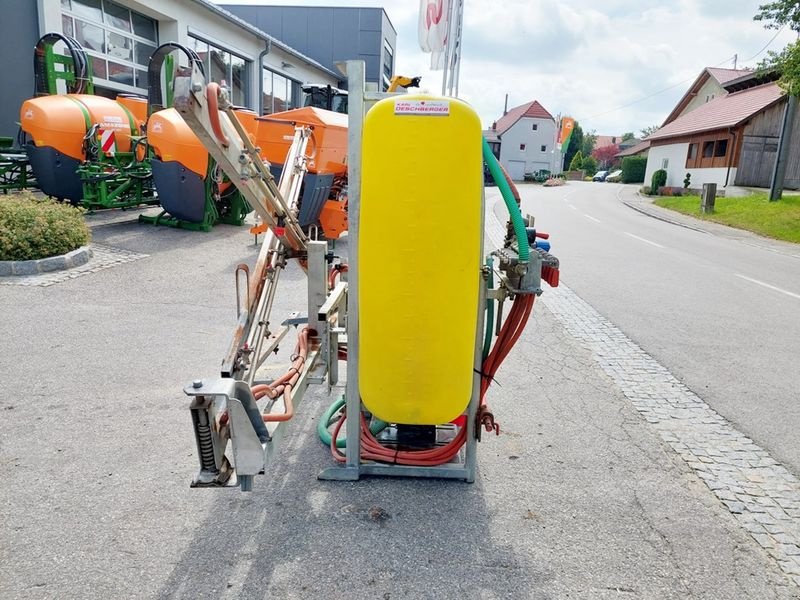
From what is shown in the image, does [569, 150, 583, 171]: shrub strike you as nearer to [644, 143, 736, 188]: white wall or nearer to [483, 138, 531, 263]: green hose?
[644, 143, 736, 188]: white wall

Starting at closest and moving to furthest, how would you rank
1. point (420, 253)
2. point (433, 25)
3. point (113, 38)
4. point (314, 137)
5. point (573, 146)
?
point (420, 253) < point (314, 137) < point (433, 25) < point (113, 38) < point (573, 146)

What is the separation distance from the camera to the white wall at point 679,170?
31.7m

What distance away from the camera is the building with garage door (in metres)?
12.0

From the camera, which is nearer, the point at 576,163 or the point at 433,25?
the point at 433,25

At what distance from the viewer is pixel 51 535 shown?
2.57m

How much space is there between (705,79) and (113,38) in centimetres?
4054

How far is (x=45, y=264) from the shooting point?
7.14 meters

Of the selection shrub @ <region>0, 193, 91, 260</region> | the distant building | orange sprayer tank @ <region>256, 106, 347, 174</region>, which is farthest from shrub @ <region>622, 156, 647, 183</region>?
shrub @ <region>0, 193, 91, 260</region>

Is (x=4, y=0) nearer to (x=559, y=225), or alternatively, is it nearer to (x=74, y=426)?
(x=74, y=426)

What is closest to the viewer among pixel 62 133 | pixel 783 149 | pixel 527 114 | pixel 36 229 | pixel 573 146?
pixel 36 229

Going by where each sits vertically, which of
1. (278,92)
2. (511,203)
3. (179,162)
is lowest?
(511,203)

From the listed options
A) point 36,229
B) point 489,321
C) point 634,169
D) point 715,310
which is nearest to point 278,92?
point 36,229

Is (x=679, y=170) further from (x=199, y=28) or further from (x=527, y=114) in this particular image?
(x=527, y=114)

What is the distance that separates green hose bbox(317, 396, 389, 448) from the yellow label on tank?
0.73 meters
